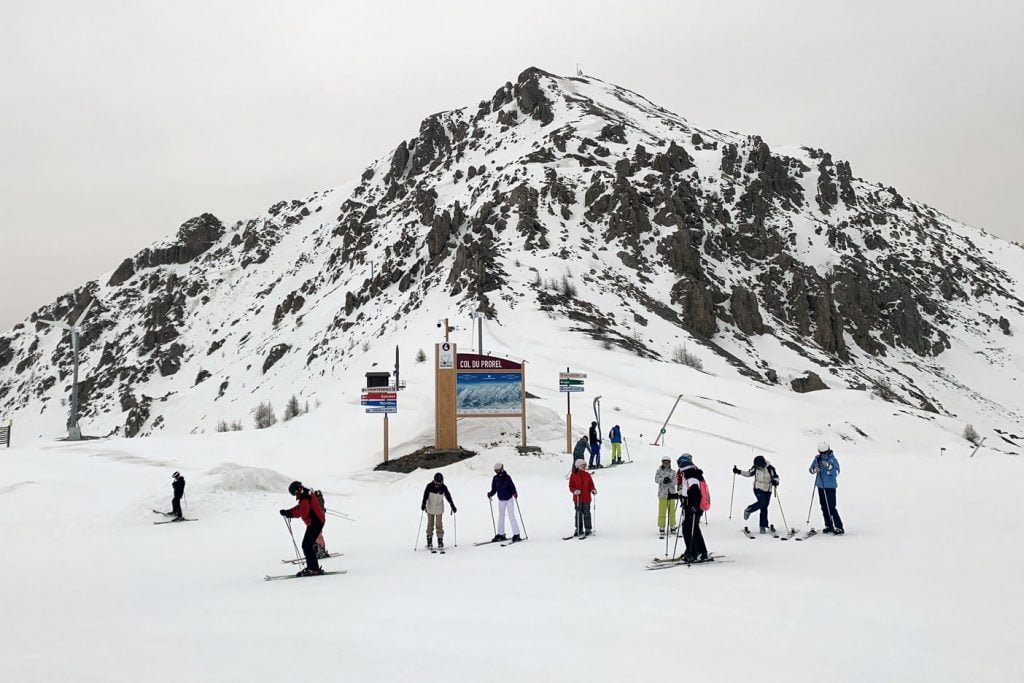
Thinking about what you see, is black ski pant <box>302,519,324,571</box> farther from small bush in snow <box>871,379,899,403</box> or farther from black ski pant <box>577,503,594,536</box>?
small bush in snow <box>871,379,899,403</box>

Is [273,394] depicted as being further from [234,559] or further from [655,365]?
[234,559]

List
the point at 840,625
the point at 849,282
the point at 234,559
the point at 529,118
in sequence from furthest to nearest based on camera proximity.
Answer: the point at 529,118 < the point at 849,282 < the point at 234,559 < the point at 840,625

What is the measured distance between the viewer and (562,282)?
2768 inches

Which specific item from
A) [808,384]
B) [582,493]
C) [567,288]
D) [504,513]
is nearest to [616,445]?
[582,493]

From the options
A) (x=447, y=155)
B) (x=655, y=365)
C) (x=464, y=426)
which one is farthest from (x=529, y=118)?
Answer: (x=464, y=426)

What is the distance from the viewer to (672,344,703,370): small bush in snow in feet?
200

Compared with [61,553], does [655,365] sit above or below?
above

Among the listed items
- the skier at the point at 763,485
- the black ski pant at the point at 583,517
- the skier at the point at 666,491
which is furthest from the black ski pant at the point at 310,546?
the skier at the point at 763,485

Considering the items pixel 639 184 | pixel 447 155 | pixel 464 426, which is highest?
pixel 447 155

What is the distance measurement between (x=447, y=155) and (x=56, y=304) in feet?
277

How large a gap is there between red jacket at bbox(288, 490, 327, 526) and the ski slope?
94 cm

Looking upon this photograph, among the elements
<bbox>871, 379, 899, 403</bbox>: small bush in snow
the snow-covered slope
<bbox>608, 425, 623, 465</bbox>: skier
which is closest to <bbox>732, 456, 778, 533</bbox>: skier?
<bbox>608, 425, 623, 465</bbox>: skier

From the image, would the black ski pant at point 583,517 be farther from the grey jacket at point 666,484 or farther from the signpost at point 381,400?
the signpost at point 381,400

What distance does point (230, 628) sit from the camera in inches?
297
